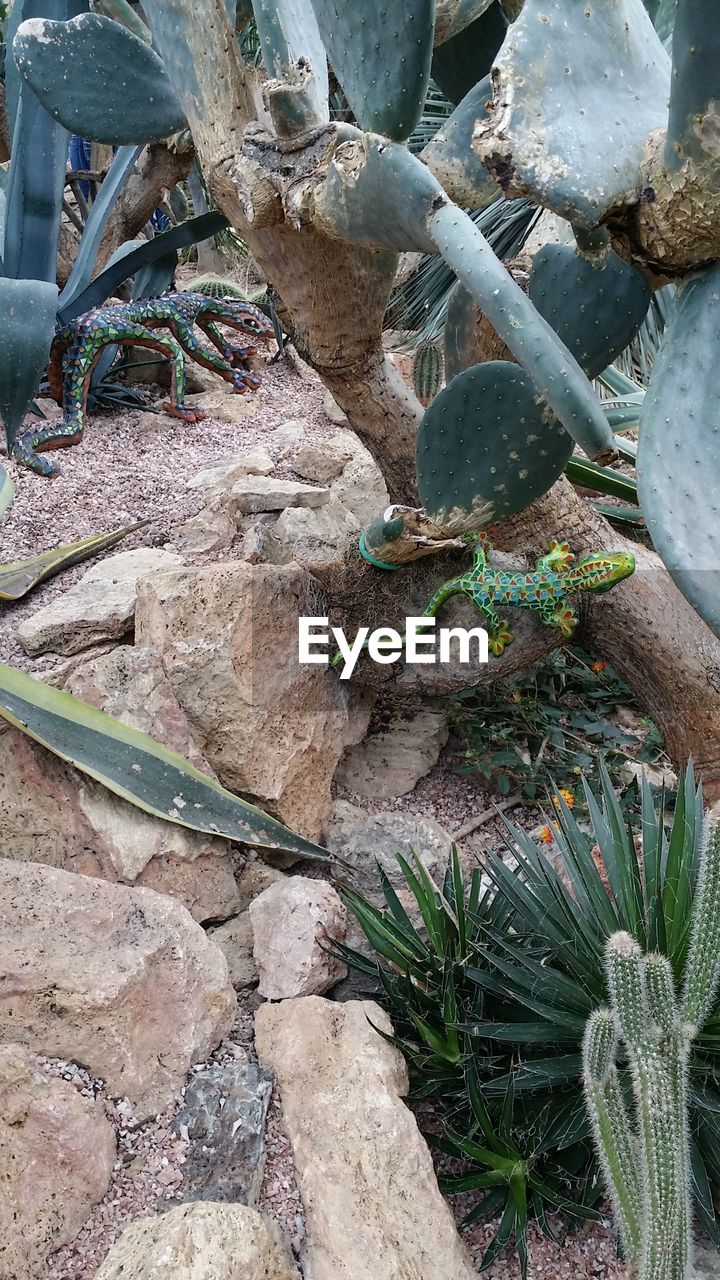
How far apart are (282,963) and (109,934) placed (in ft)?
1.16

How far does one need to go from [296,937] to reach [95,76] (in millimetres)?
1735

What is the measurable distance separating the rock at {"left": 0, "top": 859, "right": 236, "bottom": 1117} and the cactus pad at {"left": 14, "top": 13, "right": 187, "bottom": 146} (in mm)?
1462

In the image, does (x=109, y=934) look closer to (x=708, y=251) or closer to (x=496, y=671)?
(x=496, y=671)

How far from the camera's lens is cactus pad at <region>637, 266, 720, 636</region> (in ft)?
3.62

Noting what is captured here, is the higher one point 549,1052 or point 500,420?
point 500,420

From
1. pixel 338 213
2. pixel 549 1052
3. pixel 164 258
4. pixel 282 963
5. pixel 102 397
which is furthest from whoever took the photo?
pixel 164 258

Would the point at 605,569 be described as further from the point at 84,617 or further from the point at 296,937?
the point at 84,617

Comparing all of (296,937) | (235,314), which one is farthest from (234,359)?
(296,937)

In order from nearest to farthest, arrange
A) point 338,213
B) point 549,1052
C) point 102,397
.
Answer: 1. point 338,213
2. point 549,1052
3. point 102,397

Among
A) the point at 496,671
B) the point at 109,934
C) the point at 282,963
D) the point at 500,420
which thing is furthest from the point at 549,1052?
the point at 500,420

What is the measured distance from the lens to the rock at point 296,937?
70.5 inches

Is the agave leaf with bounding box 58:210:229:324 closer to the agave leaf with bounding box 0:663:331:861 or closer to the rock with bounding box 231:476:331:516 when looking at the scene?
the rock with bounding box 231:476:331:516

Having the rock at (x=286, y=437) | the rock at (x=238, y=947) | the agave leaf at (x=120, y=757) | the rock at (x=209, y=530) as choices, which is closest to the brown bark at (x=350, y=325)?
the rock at (x=209, y=530)

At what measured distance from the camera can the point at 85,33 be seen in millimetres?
1807
